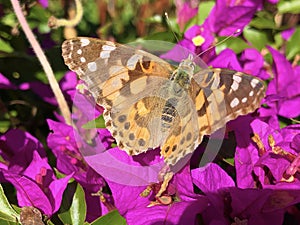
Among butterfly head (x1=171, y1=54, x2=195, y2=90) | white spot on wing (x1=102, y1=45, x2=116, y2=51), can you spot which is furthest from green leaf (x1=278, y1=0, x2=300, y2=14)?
white spot on wing (x1=102, y1=45, x2=116, y2=51)

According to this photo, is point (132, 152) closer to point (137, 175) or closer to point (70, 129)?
point (137, 175)

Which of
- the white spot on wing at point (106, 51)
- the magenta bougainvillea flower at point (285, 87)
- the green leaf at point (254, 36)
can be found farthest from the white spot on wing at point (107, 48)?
the green leaf at point (254, 36)

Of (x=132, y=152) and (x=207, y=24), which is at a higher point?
(x=207, y=24)

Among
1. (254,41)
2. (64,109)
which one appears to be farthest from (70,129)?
(254,41)

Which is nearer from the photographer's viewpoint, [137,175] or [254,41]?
[137,175]

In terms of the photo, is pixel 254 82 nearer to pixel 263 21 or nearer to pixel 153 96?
pixel 153 96

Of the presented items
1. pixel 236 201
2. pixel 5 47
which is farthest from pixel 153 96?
pixel 5 47

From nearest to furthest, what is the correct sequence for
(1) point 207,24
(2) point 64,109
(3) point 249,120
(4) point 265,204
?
(4) point 265,204 < (3) point 249,120 < (2) point 64,109 < (1) point 207,24
